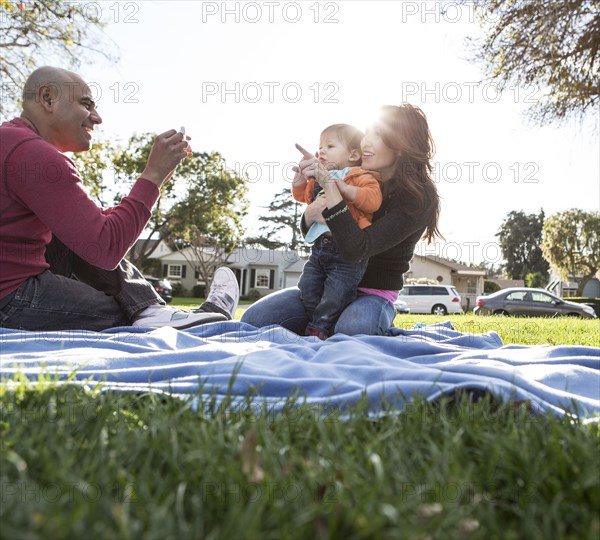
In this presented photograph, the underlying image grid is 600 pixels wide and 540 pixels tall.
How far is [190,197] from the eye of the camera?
31219mm

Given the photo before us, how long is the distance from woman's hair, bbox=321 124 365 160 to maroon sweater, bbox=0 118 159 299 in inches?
53.8

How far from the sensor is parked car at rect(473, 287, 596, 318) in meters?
21.1

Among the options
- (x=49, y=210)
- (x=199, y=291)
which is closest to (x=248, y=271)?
(x=199, y=291)

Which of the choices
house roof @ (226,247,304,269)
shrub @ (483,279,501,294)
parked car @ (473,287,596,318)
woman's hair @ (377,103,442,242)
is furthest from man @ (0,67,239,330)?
shrub @ (483,279,501,294)

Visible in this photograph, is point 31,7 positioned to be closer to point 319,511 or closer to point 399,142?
point 399,142

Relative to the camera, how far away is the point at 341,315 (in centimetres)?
353

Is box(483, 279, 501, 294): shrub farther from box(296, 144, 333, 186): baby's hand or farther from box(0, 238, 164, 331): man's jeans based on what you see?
box(0, 238, 164, 331): man's jeans

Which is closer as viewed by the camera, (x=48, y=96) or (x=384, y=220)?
(x=48, y=96)

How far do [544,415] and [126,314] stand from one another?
108 inches

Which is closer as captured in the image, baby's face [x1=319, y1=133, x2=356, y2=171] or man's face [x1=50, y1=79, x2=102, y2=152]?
man's face [x1=50, y1=79, x2=102, y2=152]

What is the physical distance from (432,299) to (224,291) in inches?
923

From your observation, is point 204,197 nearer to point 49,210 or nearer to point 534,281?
point 49,210

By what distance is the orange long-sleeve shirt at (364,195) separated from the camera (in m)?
3.37

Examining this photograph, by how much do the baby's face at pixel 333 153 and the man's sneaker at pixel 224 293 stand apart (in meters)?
1.08
